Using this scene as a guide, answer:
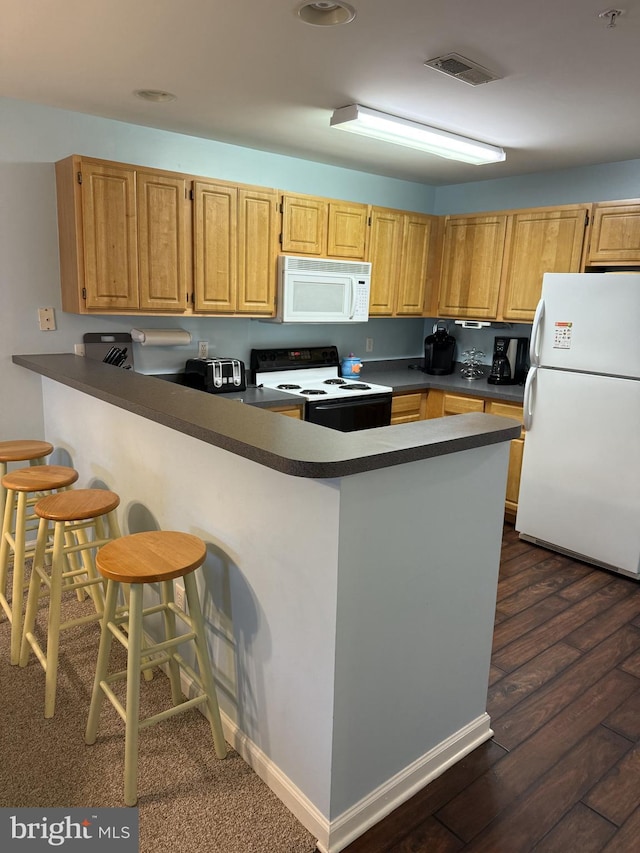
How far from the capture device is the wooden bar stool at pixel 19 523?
2365mm

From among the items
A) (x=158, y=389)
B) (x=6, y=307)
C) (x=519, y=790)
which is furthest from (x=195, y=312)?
(x=519, y=790)

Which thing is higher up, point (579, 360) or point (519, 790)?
point (579, 360)

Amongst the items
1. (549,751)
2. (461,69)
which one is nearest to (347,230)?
(461,69)

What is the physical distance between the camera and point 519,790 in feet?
6.05

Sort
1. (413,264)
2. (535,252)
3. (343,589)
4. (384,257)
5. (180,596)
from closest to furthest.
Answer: (343,589)
(180,596)
(535,252)
(384,257)
(413,264)

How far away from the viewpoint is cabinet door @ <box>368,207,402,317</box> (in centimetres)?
425

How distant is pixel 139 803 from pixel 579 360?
301 centimetres

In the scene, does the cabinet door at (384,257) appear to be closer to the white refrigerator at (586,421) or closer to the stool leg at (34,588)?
the white refrigerator at (586,421)

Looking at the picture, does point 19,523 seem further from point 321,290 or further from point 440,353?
point 440,353

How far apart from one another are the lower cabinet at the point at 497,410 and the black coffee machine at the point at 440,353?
447 millimetres

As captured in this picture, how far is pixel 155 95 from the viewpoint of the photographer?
9.06 ft

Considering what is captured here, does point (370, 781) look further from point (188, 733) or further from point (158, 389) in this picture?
point (158, 389)

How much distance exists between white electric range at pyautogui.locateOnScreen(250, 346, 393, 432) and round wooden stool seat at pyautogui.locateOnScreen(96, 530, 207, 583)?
1.91 metres

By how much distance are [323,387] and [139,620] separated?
2628mm
